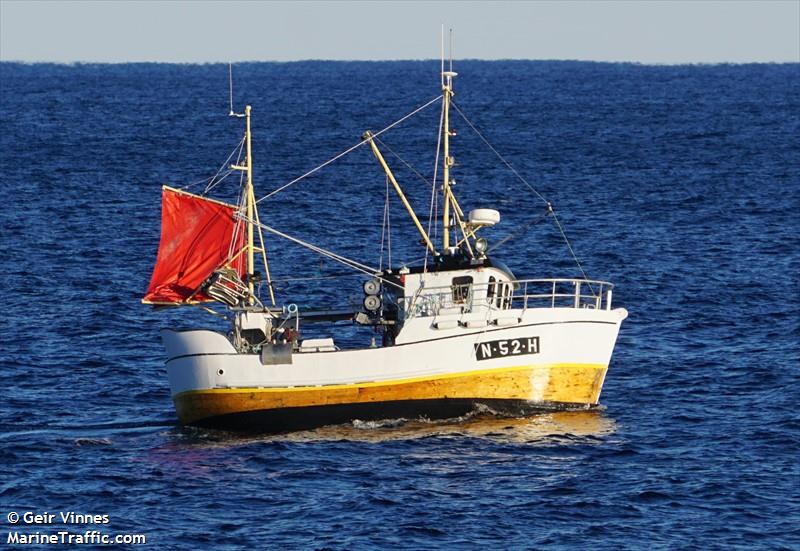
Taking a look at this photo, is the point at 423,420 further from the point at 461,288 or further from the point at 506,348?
the point at 461,288

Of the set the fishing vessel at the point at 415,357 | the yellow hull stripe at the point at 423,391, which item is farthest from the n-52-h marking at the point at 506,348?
the yellow hull stripe at the point at 423,391

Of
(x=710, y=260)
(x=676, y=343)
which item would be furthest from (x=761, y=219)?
(x=676, y=343)

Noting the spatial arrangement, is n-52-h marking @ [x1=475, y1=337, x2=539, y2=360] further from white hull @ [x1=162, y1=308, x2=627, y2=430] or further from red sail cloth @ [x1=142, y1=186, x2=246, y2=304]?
red sail cloth @ [x1=142, y1=186, x2=246, y2=304]

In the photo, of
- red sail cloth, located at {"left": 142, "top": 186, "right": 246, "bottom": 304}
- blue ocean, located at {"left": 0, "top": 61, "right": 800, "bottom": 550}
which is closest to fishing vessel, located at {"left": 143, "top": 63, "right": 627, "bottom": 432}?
blue ocean, located at {"left": 0, "top": 61, "right": 800, "bottom": 550}

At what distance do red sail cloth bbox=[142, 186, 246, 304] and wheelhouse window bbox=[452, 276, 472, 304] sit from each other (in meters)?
7.46

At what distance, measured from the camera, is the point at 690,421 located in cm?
5484

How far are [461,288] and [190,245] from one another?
9586mm

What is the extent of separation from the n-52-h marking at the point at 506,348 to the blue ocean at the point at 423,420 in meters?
2.05

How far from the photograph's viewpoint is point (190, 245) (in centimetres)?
5700

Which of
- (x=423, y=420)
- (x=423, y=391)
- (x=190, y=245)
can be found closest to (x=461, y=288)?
(x=423, y=391)

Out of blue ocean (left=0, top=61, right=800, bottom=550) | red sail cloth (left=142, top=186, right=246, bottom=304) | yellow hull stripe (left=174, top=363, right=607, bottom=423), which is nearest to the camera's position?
blue ocean (left=0, top=61, right=800, bottom=550)

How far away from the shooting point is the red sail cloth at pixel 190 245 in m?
56.6

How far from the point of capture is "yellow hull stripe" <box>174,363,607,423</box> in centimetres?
5328

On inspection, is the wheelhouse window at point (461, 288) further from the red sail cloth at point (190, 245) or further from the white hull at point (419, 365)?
the red sail cloth at point (190, 245)
